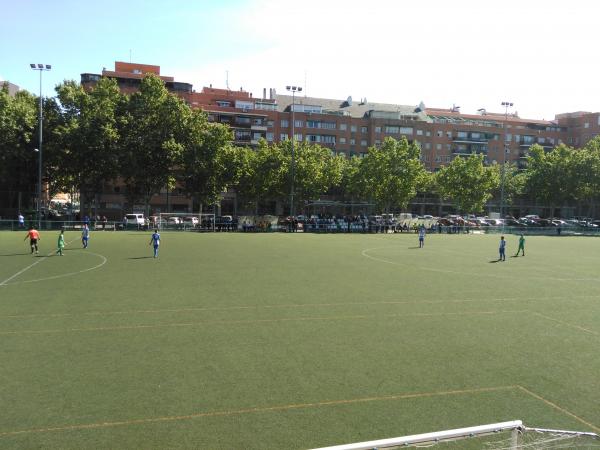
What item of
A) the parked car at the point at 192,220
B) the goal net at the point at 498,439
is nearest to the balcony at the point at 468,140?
the parked car at the point at 192,220

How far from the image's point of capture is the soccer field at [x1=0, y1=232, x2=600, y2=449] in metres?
6.84

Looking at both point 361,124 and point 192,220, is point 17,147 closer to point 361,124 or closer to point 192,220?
point 192,220

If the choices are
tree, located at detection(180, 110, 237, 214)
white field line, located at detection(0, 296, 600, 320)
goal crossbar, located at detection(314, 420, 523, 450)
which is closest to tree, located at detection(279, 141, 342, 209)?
tree, located at detection(180, 110, 237, 214)

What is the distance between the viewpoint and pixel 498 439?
16.9 ft

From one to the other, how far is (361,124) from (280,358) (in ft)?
292

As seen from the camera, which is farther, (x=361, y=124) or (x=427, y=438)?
(x=361, y=124)

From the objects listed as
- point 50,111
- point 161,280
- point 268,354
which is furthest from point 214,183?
point 268,354

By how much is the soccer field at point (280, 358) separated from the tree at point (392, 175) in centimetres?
4380

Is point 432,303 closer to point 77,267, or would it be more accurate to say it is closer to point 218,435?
A: point 218,435

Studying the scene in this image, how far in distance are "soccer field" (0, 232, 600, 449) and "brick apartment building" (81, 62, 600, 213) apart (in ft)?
215

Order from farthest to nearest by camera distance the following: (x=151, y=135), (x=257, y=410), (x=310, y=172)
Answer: (x=310, y=172) < (x=151, y=135) < (x=257, y=410)

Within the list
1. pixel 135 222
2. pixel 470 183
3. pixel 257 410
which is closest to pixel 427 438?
pixel 257 410

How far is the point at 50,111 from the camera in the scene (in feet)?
176

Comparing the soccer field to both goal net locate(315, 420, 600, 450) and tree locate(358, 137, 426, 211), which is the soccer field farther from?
tree locate(358, 137, 426, 211)
